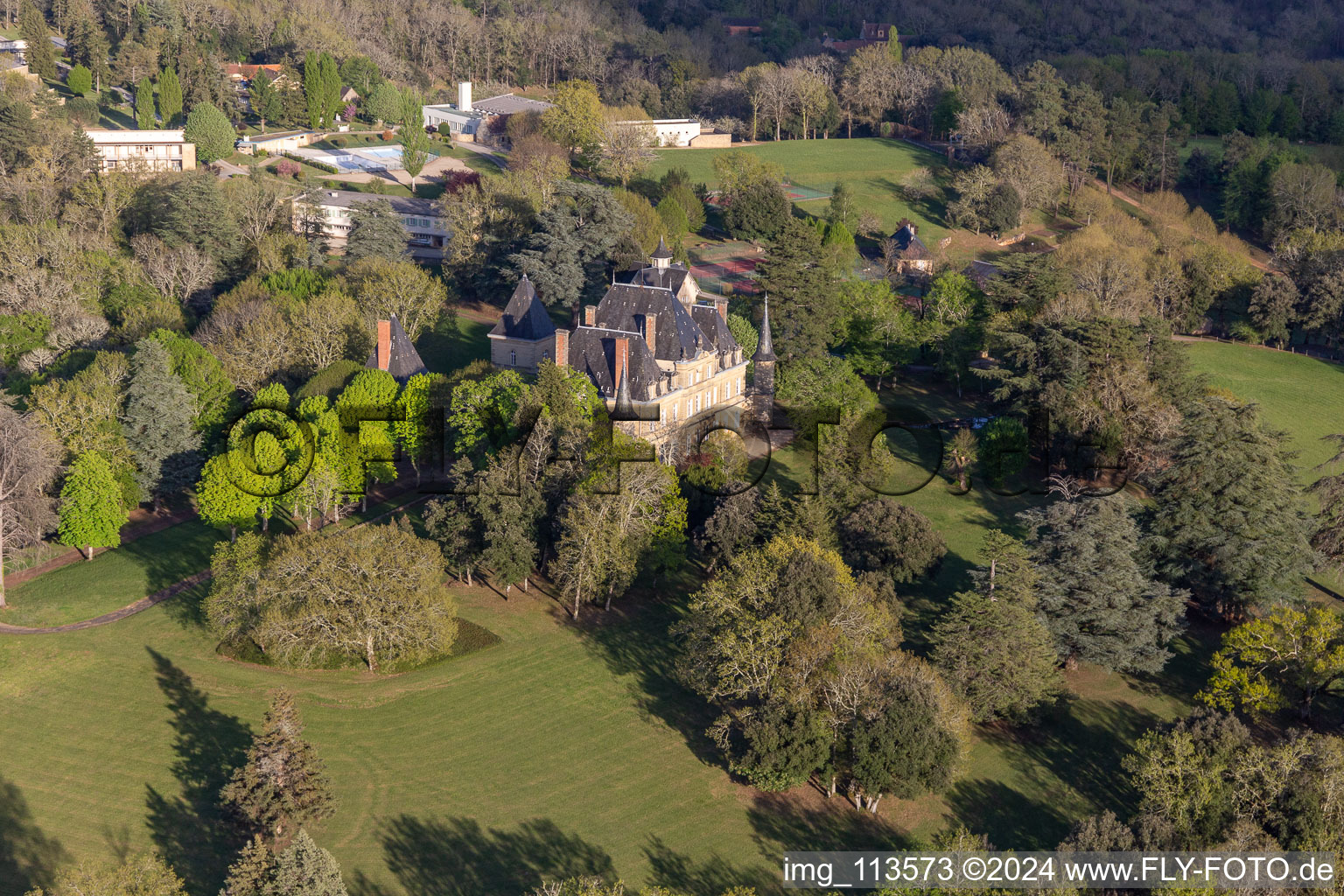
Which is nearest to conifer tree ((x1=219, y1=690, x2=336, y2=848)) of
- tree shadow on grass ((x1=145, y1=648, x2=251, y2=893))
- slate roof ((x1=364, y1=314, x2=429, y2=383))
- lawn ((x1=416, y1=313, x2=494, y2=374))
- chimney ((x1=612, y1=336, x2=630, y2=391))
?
tree shadow on grass ((x1=145, y1=648, x2=251, y2=893))

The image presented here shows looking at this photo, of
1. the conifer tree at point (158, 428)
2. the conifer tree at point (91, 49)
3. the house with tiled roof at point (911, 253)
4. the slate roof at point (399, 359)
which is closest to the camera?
the conifer tree at point (158, 428)

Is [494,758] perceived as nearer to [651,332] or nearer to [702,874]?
[702,874]

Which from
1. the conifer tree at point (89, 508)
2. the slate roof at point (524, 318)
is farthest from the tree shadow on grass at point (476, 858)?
the slate roof at point (524, 318)

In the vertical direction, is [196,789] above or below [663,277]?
below

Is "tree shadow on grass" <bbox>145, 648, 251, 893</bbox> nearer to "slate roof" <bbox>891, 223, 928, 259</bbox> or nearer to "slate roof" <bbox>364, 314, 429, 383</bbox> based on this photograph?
"slate roof" <bbox>364, 314, 429, 383</bbox>

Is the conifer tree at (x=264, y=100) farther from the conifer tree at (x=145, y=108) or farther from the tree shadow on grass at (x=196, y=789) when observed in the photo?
the tree shadow on grass at (x=196, y=789)

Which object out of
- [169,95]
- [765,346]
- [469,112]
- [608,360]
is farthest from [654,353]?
[469,112]

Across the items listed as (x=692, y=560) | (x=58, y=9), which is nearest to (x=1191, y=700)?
(x=692, y=560)
